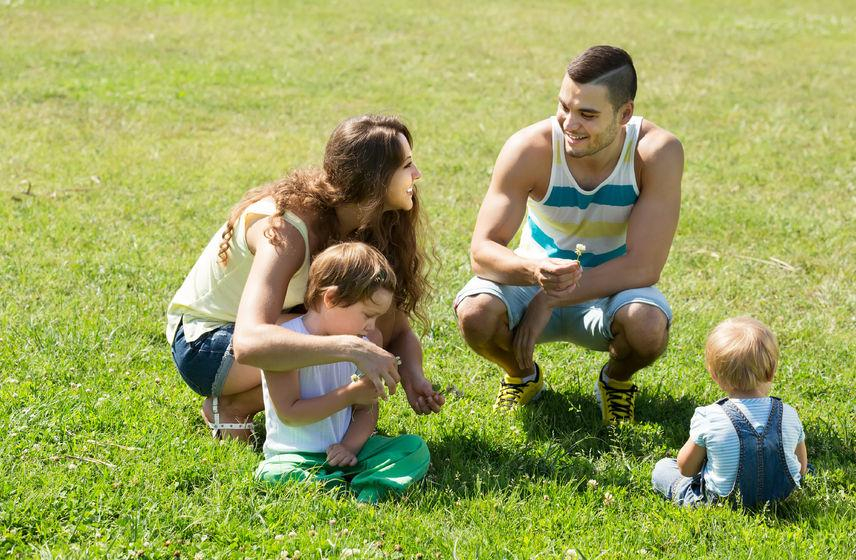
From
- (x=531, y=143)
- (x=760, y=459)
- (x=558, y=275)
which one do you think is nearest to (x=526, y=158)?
(x=531, y=143)

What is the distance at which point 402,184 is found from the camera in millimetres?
3998

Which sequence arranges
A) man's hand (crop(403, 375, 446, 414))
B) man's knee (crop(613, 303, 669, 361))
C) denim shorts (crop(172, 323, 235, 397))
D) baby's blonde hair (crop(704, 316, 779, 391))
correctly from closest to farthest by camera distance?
baby's blonde hair (crop(704, 316, 779, 391)), man's hand (crop(403, 375, 446, 414)), denim shorts (crop(172, 323, 235, 397)), man's knee (crop(613, 303, 669, 361))

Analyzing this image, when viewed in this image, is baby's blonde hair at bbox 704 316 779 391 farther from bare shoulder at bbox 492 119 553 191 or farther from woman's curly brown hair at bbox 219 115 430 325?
woman's curly brown hair at bbox 219 115 430 325

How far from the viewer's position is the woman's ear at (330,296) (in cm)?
374

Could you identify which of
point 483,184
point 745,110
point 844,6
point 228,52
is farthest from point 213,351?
point 844,6

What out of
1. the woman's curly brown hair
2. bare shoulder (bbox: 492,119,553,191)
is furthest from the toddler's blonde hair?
bare shoulder (bbox: 492,119,553,191)

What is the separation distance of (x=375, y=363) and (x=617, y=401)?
58.0 inches

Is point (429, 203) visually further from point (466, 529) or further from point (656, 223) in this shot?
point (466, 529)

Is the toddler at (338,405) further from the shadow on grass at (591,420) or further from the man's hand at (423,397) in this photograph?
the shadow on grass at (591,420)

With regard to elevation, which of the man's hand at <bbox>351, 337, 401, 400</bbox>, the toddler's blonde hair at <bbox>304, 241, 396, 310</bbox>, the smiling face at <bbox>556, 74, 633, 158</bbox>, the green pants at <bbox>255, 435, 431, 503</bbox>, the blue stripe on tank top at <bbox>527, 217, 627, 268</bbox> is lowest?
the green pants at <bbox>255, 435, 431, 503</bbox>

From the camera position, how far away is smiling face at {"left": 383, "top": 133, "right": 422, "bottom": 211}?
3992 mm

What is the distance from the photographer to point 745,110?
1115 centimetres

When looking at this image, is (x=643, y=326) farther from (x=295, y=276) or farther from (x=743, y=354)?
(x=295, y=276)

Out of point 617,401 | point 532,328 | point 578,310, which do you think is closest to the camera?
point 532,328
